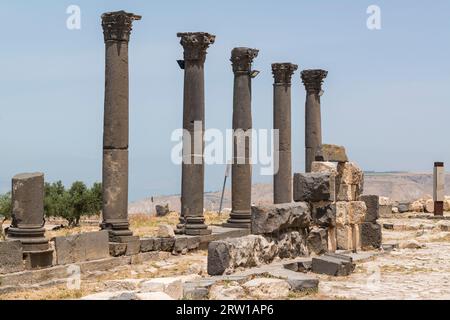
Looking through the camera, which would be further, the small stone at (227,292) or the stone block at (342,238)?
the stone block at (342,238)

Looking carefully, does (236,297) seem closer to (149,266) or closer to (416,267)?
(416,267)

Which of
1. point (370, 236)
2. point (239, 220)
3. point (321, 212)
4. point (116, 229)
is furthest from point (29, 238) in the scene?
point (239, 220)

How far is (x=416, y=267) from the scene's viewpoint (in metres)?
15.6

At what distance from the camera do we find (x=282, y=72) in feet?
97.8

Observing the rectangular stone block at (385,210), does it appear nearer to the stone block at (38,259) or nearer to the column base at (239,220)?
the column base at (239,220)

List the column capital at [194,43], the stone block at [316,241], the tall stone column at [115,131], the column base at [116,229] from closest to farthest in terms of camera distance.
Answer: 1. the stone block at [316,241]
2. the column base at [116,229]
3. the tall stone column at [115,131]
4. the column capital at [194,43]

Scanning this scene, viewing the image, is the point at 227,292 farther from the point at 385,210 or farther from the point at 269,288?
the point at 385,210

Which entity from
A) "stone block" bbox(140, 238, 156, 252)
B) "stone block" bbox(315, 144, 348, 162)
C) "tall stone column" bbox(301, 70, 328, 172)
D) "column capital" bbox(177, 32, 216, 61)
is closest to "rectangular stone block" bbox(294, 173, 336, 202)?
"stone block" bbox(315, 144, 348, 162)

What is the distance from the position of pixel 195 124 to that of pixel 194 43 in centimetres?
244

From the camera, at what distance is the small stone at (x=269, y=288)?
11.5 m

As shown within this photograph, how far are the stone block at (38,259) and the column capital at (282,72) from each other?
15.8m

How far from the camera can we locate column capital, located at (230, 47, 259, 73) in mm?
25703

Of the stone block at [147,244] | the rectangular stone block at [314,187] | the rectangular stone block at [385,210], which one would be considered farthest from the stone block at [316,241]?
the rectangular stone block at [385,210]

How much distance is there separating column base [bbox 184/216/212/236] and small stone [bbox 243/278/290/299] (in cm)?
1021
